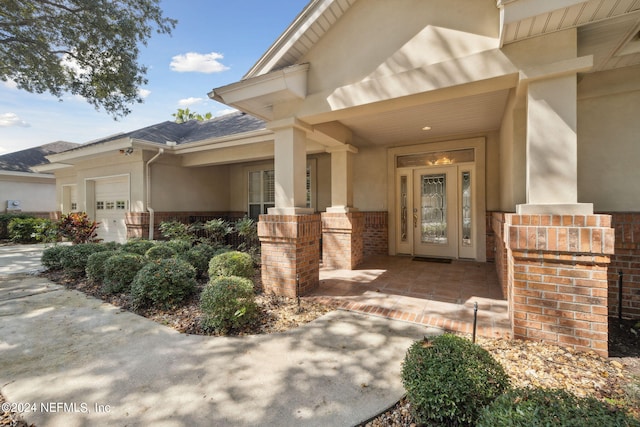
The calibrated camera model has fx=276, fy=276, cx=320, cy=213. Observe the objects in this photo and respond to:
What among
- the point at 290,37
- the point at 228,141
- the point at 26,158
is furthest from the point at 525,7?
the point at 26,158

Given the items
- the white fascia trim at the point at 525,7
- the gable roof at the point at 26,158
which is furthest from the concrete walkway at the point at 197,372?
the gable roof at the point at 26,158

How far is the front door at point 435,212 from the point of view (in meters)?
6.72

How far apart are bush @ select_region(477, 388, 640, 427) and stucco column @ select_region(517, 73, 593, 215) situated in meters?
1.77

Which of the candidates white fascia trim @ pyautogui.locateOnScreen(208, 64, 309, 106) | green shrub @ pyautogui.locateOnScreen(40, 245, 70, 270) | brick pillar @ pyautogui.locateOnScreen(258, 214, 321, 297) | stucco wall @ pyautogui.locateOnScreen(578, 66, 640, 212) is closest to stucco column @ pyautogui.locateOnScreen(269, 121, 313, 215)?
brick pillar @ pyautogui.locateOnScreen(258, 214, 321, 297)

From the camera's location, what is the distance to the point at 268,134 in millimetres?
6773

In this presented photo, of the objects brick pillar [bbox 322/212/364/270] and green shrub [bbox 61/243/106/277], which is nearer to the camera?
green shrub [bbox 61/243/106/277]

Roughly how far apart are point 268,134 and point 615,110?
5978 millimetres

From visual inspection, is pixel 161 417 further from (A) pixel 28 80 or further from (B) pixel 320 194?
(A) pixel 28 80

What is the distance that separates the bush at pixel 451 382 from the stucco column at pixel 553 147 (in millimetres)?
1636

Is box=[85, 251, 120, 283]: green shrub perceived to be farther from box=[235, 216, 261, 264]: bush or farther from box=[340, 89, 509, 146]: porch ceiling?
box=[340, 89, 509, 146]: porch ceiling

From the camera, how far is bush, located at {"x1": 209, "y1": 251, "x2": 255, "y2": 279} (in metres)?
4.43

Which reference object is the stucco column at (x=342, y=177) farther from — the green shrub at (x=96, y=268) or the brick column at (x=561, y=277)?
the green shrub at (x=96, y=268)

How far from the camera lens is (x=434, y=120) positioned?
5.28 meters

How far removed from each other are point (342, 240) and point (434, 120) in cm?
302
